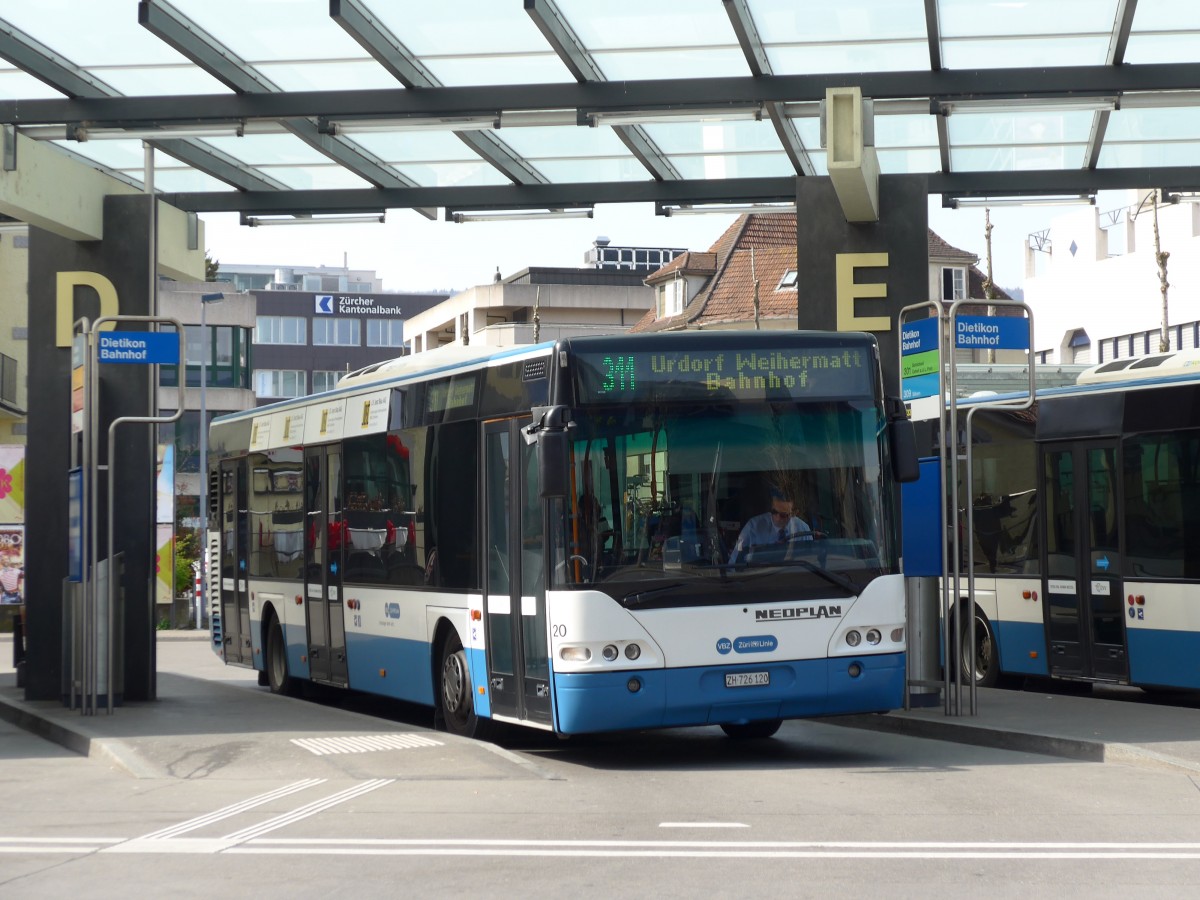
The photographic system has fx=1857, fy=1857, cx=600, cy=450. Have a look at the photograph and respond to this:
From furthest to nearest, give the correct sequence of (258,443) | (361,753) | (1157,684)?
(258,443) < (1157,684) < (361,753)

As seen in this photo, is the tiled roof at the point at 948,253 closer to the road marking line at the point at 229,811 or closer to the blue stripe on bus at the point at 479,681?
the blue stripe on bus at the point at 479,681

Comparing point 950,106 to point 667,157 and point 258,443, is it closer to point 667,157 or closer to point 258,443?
point 667,157

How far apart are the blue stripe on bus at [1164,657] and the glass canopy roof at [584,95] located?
4.15m

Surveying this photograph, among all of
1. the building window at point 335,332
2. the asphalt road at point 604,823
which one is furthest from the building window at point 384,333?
the asphalt road at point 604,823

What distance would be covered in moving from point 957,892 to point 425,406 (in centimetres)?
852

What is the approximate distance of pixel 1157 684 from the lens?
16234mm

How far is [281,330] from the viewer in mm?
140750

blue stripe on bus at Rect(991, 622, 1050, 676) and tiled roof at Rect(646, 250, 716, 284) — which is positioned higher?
tiled roof at Rect(646, 250, 716, 284)

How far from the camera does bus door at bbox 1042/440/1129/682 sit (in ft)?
55.1

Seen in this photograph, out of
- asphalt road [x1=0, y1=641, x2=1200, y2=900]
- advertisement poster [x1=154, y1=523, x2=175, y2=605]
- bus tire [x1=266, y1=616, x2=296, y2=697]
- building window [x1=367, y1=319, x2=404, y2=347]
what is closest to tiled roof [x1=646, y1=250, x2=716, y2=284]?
advertisement poster [x1=154, y1=523, x2=175, y2=605]

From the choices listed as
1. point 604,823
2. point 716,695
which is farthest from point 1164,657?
point 604,823

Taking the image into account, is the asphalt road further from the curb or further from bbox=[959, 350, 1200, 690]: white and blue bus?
bbox=[959, 350, 1200, 690]: white and blue bus

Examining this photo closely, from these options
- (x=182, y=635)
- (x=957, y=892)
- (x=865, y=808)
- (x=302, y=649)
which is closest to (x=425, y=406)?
(x=302, y=649)

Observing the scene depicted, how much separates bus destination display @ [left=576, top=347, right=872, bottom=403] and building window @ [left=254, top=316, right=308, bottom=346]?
12904 centimetres
